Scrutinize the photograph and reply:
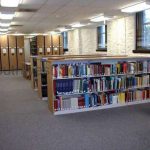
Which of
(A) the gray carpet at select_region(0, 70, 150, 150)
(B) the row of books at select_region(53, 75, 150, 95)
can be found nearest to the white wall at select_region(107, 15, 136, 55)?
(B) the row of books at select_region(53, 75, 150, 95)

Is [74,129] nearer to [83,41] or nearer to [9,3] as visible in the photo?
[9,3]

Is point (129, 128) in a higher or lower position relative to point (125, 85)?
lower

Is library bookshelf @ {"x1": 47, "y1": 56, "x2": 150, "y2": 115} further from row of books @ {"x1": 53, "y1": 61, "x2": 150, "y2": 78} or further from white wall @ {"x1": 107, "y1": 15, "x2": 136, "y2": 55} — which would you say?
white wall @ {"x1": 107, "y1": 15, "x2": 136, "y2": 55}

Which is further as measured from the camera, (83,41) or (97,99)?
(83,41)

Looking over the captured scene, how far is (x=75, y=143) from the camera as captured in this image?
383 centimetres

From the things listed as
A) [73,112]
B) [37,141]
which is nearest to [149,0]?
[73,112]

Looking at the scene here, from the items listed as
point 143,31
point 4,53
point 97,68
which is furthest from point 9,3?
point 4,53

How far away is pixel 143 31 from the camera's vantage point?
791 cm

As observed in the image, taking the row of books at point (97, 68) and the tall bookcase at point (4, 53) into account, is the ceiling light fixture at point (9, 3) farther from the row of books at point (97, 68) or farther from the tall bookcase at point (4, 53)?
the tall bookcase at point (4, 53)

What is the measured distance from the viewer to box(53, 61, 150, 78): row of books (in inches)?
217

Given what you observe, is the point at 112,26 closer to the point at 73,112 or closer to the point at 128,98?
the point at 128,98

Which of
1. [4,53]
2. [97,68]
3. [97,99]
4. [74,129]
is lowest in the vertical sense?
[74,129]

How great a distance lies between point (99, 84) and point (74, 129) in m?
1.70

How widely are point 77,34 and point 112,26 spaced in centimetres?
453
